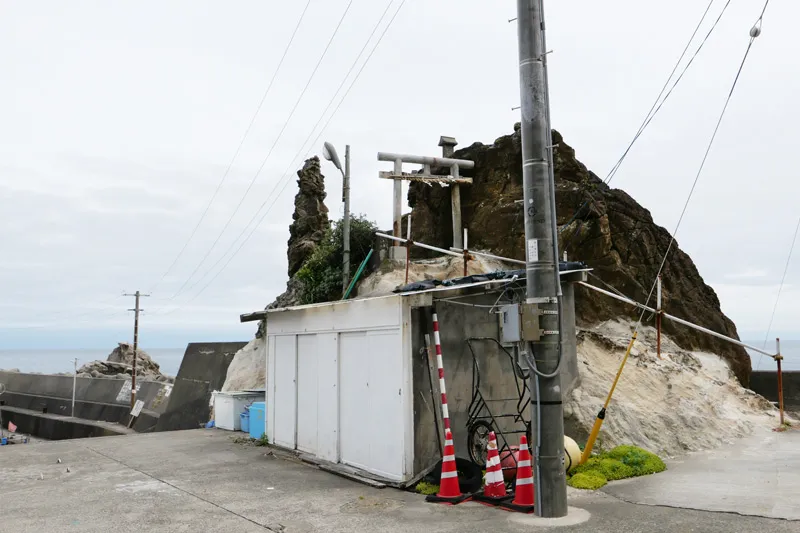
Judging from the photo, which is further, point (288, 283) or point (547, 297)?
point (288, 283)

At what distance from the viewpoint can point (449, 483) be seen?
900 centimetres

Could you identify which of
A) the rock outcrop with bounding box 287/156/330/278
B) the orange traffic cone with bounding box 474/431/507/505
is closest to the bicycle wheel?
the orange traffic cone with bounding box 474/431/507/505

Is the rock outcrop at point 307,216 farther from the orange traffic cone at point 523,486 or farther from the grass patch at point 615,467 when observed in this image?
the orange traffic cone at point 523,486

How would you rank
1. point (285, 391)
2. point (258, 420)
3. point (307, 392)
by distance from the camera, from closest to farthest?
point (307, 392), point (285, 391), point (258, 420)

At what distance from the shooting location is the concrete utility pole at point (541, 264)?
783cm

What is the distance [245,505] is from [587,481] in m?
4.93

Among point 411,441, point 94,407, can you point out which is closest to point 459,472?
point 411,441

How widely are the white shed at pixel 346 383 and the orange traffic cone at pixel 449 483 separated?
85 centimetres

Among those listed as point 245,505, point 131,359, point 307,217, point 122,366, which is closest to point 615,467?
point 245,505

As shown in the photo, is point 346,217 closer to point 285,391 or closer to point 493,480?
point 285,391

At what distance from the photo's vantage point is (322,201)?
103 ft

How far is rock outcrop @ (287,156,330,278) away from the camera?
2848cm

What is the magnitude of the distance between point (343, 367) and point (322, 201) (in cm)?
2042

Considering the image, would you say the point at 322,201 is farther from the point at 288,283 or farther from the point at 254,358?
the point at 254,358
